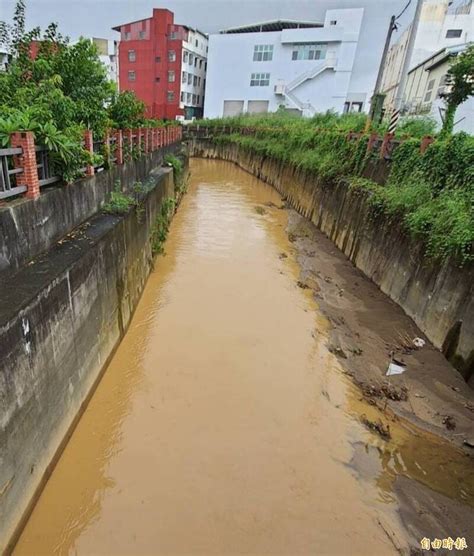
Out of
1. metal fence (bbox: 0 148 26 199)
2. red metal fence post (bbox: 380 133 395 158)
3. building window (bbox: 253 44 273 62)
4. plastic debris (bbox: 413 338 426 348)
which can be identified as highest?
building window (bbox: 253 44 273 62)

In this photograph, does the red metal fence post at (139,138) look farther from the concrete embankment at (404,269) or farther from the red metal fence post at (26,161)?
the concrete embankment at (404,269)

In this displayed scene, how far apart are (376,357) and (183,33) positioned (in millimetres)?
39555

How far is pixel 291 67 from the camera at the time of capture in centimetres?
3484

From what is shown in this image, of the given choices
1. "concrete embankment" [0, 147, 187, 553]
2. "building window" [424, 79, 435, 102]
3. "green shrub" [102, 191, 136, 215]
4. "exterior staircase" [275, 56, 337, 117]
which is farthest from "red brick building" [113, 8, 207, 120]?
"concrete embankment" [0, 147, 187, 553]

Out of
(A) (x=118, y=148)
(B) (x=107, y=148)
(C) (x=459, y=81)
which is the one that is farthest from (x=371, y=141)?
(B) (x=107, y=148)

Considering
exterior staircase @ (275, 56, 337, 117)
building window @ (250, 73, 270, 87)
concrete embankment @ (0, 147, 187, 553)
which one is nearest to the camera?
concrete embankment @ (0, 147, 187, 553)

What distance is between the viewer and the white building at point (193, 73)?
35.8m

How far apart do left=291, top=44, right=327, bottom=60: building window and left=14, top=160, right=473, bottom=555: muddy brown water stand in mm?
36141

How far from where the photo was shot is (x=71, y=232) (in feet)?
16.5

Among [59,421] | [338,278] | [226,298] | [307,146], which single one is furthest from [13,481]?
[307,146]

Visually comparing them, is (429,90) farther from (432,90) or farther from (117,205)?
(117,205)

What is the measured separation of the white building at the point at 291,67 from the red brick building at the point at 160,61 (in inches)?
101

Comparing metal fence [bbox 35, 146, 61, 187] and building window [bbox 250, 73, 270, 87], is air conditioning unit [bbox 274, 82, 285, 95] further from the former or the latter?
metal fence [bbox 35, 146, 61, 187]

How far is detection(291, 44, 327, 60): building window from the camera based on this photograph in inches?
1331
